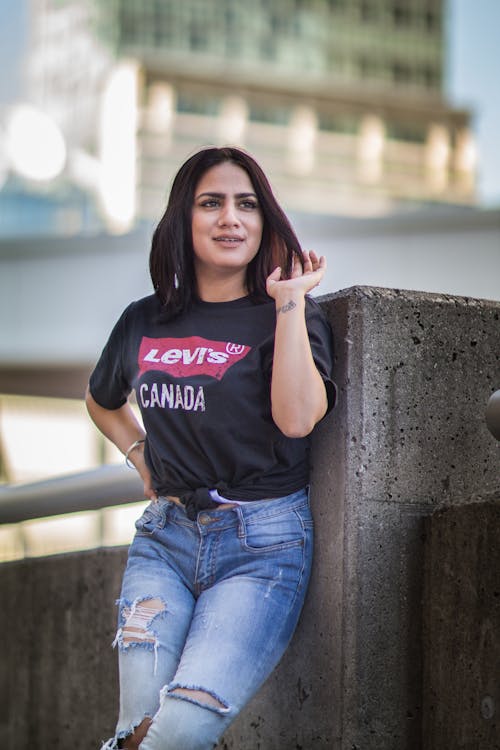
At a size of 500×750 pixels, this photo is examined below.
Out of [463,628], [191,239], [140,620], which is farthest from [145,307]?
[463,628]

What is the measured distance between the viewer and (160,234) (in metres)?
3.30

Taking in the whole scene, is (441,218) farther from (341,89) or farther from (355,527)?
(341,89)

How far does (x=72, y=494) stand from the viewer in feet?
13.8

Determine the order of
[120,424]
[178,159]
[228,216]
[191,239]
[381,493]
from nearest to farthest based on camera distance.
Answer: [381,493] < [228,216] < [191,239] < [120,424] < [178,159]

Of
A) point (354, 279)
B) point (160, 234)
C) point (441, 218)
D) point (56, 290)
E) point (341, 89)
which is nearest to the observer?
point (160, 234)

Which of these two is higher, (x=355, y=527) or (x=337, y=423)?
(x=337, y=423)

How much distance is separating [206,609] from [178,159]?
81850 millimetres

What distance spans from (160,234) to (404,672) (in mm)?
1381

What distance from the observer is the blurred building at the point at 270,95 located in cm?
8731

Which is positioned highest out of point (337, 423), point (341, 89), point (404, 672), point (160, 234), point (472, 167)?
point (341, 89)

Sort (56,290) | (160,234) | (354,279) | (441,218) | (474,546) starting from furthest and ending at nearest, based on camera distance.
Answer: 1. (56,290)
2. (354,279)
3. (441,218)
4. (160,234)
5. (474,546)

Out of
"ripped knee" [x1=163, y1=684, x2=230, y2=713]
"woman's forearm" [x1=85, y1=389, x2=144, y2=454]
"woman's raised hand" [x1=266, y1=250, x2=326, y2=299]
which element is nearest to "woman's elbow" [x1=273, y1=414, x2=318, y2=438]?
"woman's raised hand" [x1=266, y1=250, x2=326, y2=299]

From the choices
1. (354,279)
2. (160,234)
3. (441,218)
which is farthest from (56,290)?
(160,234)

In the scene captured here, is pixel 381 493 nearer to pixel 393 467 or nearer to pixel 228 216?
pixel 393 467
